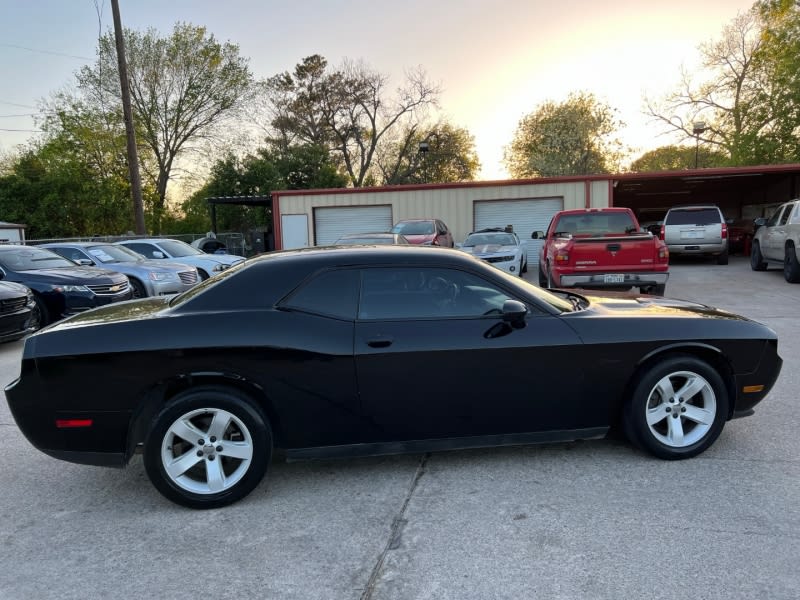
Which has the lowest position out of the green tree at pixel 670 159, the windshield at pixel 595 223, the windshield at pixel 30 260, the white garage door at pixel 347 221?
the windshield at pixel 30 260

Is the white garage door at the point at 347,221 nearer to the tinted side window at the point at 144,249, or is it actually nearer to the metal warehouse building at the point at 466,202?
the metal warehouse building at the point at 466,202

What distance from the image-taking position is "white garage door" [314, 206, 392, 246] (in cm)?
2134

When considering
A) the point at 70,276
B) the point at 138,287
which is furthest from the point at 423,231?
the point at 70,276

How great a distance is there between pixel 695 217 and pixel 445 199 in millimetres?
8287

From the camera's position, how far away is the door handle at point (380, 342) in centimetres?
325

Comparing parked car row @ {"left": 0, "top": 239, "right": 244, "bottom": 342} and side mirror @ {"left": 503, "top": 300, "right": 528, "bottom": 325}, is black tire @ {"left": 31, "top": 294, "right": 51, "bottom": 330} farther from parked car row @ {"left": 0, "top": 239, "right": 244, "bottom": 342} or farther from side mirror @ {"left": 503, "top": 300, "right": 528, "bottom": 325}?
side mirror @ {"left": 503, "top": 300, "right": 528, "bottom": 325}

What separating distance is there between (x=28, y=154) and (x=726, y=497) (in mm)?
46434

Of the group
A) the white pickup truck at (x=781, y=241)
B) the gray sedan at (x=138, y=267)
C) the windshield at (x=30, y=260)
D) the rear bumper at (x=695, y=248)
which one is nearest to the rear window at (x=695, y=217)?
the rear bumper at (x=695, y=248)

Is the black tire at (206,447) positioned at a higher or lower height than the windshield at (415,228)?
lower

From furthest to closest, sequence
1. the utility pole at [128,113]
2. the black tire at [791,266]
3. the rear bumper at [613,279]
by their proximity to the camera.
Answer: the utility pole at [128,113], the black tire at [791,266], the rear bumper at [613,279]

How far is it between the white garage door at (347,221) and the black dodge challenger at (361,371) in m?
17.9

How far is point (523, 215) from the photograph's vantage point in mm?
20484

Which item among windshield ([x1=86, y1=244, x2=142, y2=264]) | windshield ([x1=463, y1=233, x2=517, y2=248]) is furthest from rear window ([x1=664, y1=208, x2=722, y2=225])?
windshield ([x1=86, y1=244, x2=142, y2=264])

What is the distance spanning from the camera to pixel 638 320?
3564 mm
